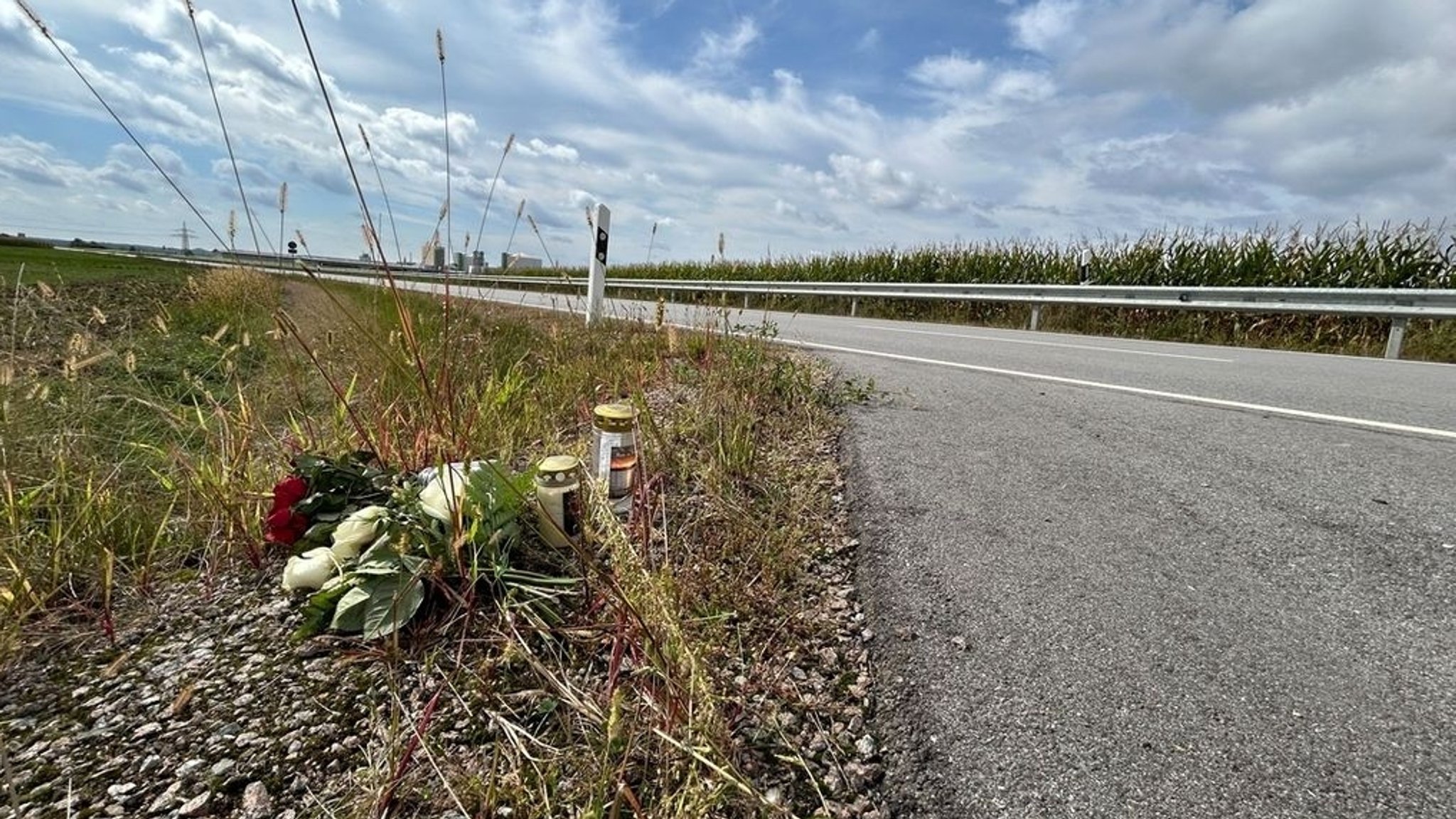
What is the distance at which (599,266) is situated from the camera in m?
6.12

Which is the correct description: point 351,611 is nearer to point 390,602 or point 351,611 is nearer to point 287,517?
point 390,602

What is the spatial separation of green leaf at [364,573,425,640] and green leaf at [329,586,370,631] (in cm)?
1

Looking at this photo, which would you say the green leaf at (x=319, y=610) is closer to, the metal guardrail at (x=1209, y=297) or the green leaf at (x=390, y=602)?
the green leaf at (x=390, y=602)

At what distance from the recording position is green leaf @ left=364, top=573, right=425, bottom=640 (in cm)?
137

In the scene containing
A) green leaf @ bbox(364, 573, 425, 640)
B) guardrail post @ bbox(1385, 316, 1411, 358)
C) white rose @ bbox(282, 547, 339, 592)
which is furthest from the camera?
Result: guardrail post @ bbox(1385, 316, 1411, 358)

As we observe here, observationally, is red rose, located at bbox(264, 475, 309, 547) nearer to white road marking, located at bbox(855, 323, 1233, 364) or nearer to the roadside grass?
the roadside grass

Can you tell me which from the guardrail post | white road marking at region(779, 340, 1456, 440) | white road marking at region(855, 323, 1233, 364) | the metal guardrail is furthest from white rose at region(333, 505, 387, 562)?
the guardrail post

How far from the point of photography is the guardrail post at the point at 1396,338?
739cm

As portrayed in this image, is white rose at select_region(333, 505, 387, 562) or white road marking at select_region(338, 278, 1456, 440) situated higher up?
white road marking at select_region(338, 278, 1456, 440)

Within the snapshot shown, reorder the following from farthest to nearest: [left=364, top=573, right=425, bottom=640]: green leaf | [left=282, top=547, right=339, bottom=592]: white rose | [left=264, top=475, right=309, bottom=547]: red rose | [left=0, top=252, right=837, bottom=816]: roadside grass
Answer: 1. [left=264, top=475, right=309, bottom=547]: red rose
2. [left=282, top=547, right=339, bottom=592]: white rose
3. [left=364, top=573, right=425, bottom=640]: green leaf
4. [left=0, top=252, right=837, bottom=816]: roadside grass

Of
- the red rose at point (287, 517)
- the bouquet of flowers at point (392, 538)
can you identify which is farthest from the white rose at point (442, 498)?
the red rose at point (287, 517)

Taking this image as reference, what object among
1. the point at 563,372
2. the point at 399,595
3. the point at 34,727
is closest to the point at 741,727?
the point at 399,595

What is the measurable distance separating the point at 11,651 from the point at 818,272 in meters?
18.3

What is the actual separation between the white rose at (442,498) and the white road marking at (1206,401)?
12.8 ft
